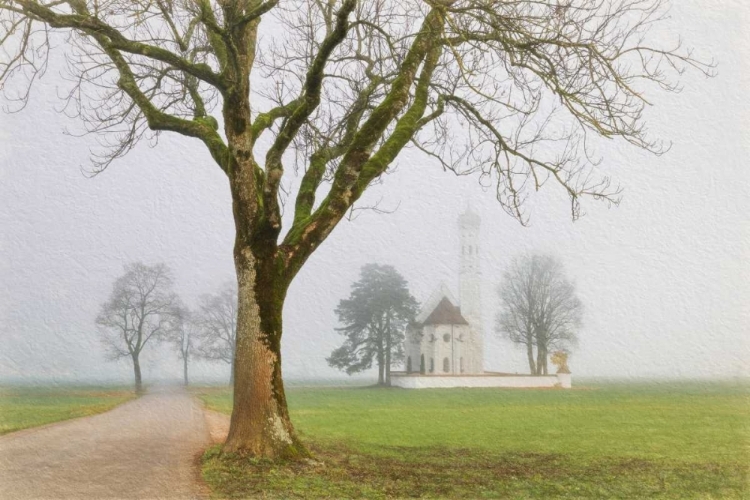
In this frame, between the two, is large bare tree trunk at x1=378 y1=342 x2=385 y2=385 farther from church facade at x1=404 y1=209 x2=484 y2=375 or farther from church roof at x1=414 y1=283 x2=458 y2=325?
church roof at x1=414 y1=283 x2=458 y2=325

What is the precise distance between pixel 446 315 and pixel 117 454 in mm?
7657

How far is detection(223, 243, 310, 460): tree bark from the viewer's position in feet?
23.9

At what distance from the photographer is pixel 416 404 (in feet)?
44.0

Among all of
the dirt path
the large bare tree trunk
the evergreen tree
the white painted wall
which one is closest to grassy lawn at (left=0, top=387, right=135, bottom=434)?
the dirt path

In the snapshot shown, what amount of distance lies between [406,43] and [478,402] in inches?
317

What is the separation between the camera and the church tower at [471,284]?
1055 cm

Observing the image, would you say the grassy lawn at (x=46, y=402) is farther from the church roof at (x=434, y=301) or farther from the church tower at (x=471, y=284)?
the church tower at (x=471, y=284)

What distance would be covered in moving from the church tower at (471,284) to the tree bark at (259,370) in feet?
12.9

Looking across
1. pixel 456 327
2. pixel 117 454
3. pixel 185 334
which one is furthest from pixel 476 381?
pixel 117 454

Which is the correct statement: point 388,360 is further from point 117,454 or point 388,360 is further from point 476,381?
point 117,454

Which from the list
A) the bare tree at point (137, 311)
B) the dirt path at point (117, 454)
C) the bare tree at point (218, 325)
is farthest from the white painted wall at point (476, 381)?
the dirt path at point (117, 454)

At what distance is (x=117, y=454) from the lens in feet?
24.8

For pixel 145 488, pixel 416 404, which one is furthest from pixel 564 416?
pixel 145 488

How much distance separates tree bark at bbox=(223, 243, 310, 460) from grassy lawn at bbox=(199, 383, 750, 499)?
0.95ft
